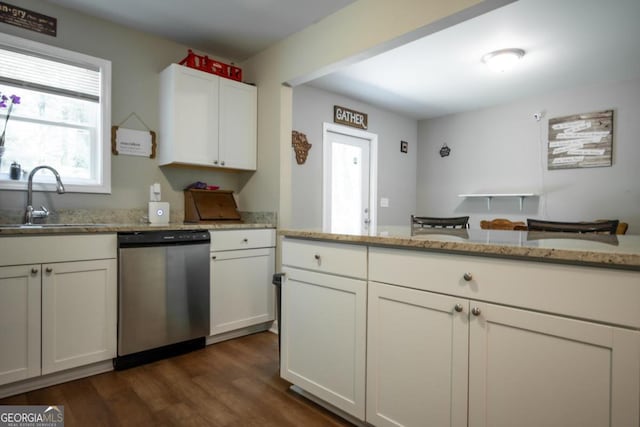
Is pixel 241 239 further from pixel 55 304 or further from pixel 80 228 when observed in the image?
pixel 55 304

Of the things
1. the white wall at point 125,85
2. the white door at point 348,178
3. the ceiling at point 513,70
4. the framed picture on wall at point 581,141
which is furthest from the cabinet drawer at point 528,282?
the framed picture on wall at point 581,141

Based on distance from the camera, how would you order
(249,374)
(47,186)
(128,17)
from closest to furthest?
(249,374) < (47,186) < (128,17)

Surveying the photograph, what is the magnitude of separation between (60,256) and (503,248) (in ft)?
7.43

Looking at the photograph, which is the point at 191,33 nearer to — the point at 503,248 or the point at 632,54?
the point at 503,248

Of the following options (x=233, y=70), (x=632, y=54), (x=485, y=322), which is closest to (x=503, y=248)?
(x=485, y=322)

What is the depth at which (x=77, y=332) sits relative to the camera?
209 cm

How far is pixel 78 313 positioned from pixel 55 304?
0.13 metres

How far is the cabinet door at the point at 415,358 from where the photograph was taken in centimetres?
125

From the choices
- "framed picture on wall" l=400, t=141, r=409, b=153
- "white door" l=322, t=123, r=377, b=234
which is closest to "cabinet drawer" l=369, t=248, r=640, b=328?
"white door" l=322, t=123, r=377, b=234

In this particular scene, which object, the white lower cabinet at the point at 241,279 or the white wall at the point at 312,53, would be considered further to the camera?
the white lower cabinet at the point at 241,279

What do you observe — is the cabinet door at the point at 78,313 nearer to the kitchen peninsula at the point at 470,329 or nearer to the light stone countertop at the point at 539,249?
the kitchen peninsula at the point at 470,329

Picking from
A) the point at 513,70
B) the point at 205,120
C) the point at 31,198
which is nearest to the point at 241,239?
the point at 205,120

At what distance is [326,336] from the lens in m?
1.70

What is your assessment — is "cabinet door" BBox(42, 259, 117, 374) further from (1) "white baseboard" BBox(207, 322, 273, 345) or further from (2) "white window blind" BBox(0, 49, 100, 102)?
(2) "white window blind" BBox(0, 49, 100, 102)
